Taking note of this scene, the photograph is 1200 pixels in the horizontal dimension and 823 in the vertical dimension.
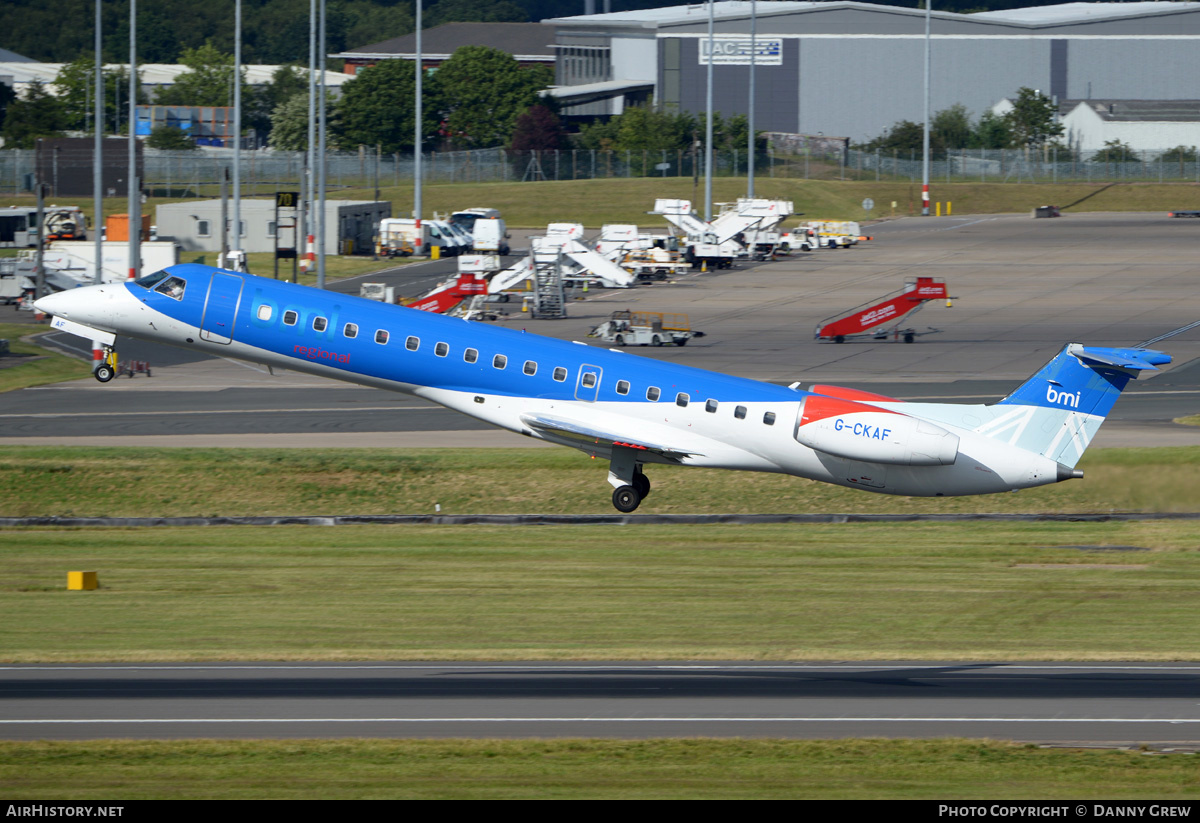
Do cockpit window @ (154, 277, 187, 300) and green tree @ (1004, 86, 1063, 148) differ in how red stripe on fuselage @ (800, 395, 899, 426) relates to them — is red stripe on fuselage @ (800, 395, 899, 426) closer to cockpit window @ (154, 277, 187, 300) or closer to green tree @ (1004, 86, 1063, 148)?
cockpit window @ (154, 277, 187, 300)

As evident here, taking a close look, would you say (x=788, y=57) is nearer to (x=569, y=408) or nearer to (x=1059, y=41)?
(x=1059, y=41)

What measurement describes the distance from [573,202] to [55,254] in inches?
2386

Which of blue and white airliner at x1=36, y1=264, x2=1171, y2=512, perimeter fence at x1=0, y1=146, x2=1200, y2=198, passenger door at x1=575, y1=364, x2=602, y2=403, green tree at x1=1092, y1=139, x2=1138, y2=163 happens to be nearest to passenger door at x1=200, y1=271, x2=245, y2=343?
blue and white airliner at x1=36, y1=264, x2=1171, y2=512

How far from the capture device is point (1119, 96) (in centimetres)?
17325

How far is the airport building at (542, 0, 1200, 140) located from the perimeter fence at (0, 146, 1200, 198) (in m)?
15.3

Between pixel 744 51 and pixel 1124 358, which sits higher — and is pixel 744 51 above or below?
above

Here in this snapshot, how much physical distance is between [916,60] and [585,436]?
5665 inches

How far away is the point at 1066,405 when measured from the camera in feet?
116

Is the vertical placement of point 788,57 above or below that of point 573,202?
above

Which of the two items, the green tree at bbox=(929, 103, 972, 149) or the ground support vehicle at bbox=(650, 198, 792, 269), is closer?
the ground support vehicle at bbox=(650, 198, 792, 269)

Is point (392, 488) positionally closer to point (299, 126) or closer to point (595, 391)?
point (595, 391)

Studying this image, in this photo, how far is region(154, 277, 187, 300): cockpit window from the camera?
36781 millimetres

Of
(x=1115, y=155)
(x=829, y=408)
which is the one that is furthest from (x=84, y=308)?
(x=1115, y=155)
